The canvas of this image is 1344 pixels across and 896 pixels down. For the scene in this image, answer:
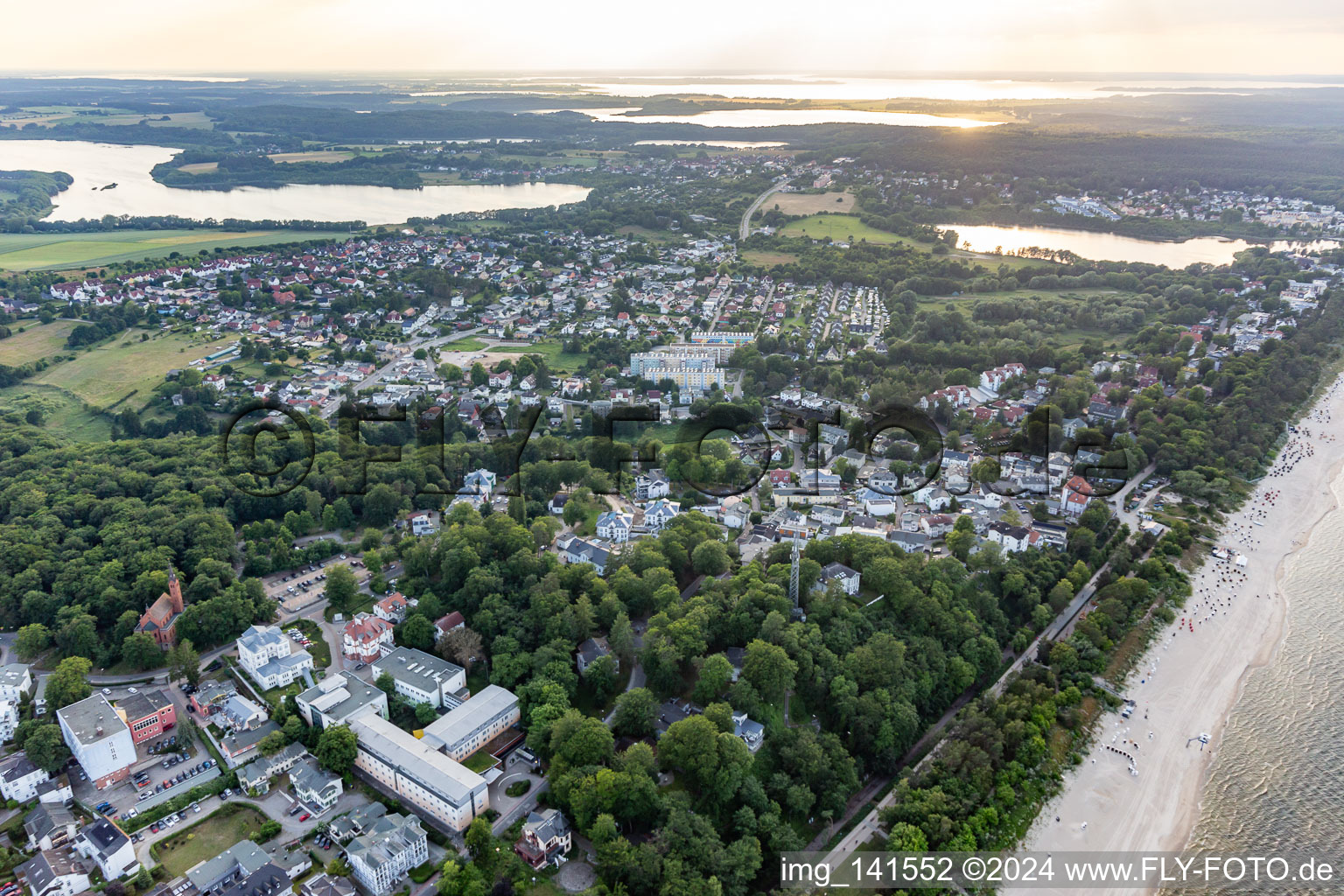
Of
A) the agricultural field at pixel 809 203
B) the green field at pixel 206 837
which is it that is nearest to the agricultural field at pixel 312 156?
the agricultural field at pixel 809 203

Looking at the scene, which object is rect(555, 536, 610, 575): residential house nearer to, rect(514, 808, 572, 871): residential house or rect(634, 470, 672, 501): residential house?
rect(634, 470, 672, 501): residential house

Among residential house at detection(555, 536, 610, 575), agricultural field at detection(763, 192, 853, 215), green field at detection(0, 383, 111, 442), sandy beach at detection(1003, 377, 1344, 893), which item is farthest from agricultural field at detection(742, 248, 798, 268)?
green field at detection(0, 383, 111, 442)

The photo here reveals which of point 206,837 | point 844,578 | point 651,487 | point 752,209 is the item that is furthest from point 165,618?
point 752,209

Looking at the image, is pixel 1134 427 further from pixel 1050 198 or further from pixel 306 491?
pixel 1050 198

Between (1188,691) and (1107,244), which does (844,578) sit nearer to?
(1188,691)

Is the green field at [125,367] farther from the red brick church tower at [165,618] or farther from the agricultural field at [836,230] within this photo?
the agricultural field at [836,230]

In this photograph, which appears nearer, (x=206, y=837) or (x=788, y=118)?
(x=206, y=837)
